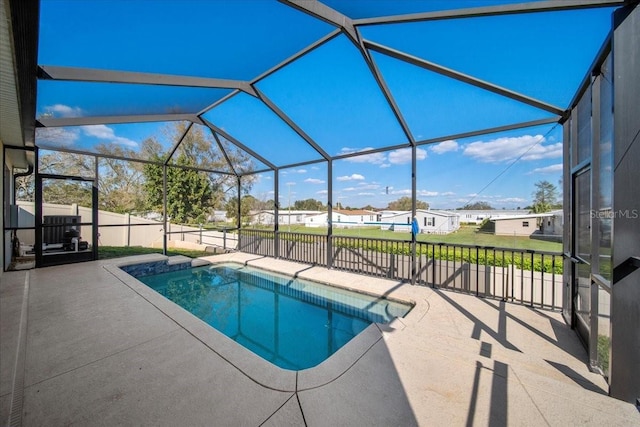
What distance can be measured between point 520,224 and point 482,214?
21.8 inches

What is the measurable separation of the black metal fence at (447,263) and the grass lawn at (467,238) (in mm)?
93

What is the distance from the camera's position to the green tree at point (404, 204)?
4815 millimetres

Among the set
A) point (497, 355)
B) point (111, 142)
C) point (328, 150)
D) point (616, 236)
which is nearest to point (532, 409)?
point (497, 355)

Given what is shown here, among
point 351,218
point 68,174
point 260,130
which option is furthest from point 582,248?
point 68,174

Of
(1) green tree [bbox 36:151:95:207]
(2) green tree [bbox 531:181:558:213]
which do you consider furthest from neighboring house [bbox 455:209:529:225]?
(1) green tree [bbox 36:151:95:207]

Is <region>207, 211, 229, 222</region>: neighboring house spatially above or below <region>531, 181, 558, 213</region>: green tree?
below

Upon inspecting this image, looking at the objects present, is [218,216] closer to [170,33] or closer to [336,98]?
[336,98]

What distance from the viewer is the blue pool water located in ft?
10.6

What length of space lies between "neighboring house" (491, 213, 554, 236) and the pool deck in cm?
122

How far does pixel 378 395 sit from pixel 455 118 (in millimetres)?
3784

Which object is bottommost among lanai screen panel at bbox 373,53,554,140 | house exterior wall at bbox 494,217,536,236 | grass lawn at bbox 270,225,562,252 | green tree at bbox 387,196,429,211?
grass lawn at bbox 270,225,562,252

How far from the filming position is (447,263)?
437 centimetres

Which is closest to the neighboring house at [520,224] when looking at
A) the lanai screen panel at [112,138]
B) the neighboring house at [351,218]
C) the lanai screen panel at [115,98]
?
the neighboring house at [351,218]

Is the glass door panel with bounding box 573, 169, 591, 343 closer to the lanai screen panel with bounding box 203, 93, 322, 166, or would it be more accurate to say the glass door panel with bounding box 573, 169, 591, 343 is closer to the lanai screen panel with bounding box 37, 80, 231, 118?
the lanai screen panel with bounding box 203, 93, 322, 166
